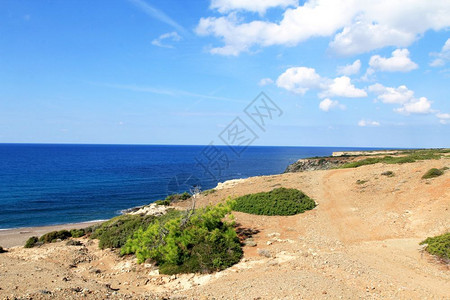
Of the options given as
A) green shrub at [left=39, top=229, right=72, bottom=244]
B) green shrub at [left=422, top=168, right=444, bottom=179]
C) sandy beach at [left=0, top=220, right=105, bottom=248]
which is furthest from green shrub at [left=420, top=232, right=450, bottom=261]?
sandy beach at [left=0, top=220, right=105, bottom=248]

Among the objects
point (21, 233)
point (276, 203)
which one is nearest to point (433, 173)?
point (276, 203)

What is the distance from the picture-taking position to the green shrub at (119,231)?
56.8ft

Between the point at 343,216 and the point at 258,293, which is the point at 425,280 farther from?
the point at 343,216

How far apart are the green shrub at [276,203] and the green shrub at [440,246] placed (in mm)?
8364

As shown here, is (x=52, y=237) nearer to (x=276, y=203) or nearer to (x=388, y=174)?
(x=276, y=203)

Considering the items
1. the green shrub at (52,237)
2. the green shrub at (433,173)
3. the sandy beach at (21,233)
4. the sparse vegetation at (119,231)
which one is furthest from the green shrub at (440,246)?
the sandy beach at (21,233)

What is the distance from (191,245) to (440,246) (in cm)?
1143

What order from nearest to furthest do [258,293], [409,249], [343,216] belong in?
1. [258,293]
2. [409,249]
3. [343,216]

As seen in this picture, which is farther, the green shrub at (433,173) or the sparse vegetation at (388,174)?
the sparse vegetation at (388,174)

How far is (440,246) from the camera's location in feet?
39.5

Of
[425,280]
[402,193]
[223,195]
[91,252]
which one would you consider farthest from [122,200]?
[425,280]

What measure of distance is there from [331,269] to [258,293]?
3605mm

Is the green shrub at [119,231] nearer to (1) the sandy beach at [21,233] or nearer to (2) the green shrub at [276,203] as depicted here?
(2) the green shrub at [276,203]

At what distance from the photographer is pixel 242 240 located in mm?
15305
